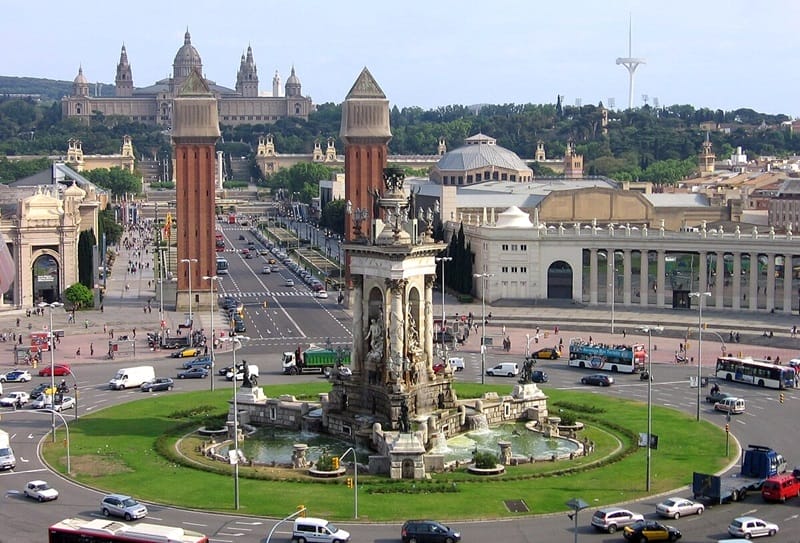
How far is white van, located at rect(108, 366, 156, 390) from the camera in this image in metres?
91.0

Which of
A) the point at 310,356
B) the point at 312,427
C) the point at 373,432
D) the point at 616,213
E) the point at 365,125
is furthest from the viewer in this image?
the point at 616,213

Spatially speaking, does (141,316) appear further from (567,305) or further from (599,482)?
(599,482)

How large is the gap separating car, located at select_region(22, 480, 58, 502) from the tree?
70.3 m

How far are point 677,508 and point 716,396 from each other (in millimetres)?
29222

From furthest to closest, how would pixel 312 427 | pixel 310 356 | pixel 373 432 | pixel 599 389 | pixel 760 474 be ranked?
pixel 310 356 → pixel 599 389 → pixel 312 427 → pixel 373 432 → pixel 760 474

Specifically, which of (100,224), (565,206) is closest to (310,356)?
(565,206)

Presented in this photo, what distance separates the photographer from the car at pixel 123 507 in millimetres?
56219

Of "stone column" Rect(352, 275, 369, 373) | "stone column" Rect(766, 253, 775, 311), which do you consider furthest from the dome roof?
"stone column" Rect(352, 275, 369, 373)

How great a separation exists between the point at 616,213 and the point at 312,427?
96.8 meters

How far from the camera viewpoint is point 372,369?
241 ft

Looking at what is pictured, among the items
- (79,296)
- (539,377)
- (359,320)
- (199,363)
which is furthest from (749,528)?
(79,296)

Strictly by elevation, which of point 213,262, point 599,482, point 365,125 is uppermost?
point 365,125

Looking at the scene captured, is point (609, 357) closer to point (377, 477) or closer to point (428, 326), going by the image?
point (428, 326)

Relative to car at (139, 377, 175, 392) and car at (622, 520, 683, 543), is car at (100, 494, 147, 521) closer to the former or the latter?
car at (622, 520, 683, 543)
